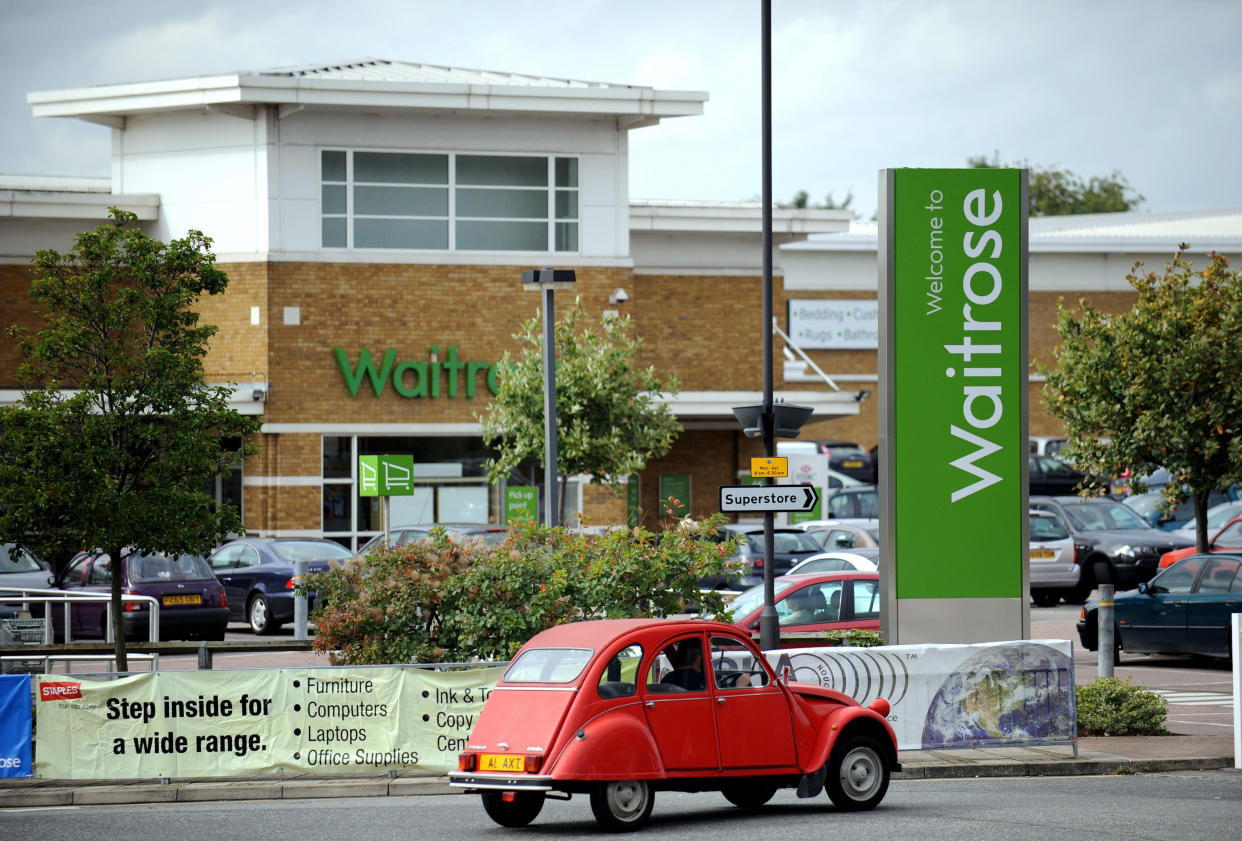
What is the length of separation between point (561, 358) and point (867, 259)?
30.3 metres

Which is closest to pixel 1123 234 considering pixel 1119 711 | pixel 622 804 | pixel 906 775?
pixel 1119 711

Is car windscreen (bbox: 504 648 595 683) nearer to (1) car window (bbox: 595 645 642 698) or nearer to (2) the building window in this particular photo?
(1) car window (bbox: 595 645 642 698)

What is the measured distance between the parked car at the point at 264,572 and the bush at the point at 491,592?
10.3 meters

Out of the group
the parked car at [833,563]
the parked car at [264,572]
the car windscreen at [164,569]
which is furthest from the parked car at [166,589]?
the parked car at [833,563]

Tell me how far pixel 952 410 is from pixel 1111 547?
14.8 m

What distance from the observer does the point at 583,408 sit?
1131 inches

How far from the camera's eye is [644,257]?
3656cm

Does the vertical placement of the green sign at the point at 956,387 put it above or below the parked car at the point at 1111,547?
above

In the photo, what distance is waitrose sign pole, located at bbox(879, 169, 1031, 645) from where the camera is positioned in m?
15.8

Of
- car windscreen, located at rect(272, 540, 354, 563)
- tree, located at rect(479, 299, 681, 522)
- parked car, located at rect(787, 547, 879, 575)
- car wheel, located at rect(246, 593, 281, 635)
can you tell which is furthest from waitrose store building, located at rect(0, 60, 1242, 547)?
parked car, located at rect(787, 547, 879, 575)

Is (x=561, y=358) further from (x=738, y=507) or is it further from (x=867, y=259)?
(x=867, y=259)

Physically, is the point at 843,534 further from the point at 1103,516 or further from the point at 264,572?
the point at 264,572

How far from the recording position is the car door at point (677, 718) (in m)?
11.0

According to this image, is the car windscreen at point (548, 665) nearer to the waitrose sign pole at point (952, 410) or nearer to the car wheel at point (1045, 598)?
the waitrose sign pole at point (952, 410)
